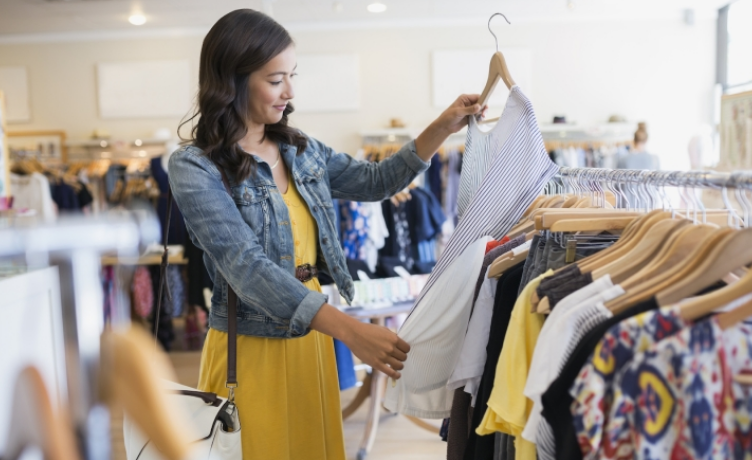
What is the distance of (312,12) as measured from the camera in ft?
21.6

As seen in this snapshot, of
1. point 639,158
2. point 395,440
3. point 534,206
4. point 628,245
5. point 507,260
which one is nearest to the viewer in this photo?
point 628,245

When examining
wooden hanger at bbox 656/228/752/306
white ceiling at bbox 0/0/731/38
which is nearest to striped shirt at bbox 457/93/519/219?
wooden hanger at bbox 656/228/752/306

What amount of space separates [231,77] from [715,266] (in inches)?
43.1

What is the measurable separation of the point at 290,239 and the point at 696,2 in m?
6.43

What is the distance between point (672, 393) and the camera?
0.88 meters

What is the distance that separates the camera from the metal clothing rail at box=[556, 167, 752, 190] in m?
1.02

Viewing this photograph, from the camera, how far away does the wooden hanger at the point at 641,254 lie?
1.07 metres

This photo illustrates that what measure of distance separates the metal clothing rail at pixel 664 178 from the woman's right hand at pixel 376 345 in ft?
1.94

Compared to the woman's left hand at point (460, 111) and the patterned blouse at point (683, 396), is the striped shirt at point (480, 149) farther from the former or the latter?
the patterned blouse at point (683, 396)

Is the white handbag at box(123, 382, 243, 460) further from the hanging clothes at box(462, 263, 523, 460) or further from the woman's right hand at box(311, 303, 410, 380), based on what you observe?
the hanging clothes at box(462, 263, 523, 460)

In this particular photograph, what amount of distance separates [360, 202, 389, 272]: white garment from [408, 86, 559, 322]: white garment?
8.80 ft

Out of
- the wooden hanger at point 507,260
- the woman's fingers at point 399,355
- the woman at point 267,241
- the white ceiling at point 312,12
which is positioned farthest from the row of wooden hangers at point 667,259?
the white ceiling at point 312,12

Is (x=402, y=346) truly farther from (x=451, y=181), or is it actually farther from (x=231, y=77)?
(x=451, y=181)

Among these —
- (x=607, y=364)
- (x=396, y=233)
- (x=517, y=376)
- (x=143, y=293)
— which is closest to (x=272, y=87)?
(x=517, y=376)
